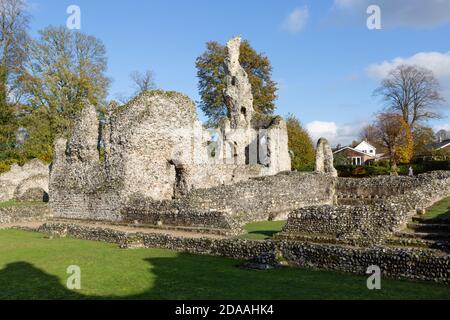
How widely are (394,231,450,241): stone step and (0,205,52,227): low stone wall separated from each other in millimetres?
18806

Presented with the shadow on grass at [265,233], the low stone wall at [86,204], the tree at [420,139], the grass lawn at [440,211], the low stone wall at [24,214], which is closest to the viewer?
the grass lawn at [440,211]

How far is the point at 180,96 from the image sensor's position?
2322 cm

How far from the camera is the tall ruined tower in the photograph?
125 feet

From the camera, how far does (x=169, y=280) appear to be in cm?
1014

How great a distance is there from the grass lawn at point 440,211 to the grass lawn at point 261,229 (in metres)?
5.41

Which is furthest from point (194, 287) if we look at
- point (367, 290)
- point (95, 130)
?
point (95, 130)

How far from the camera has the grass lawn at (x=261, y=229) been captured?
1591 centimetres

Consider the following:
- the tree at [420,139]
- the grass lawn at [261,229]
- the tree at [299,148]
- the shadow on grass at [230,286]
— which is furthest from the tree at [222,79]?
the shadow on grass at [230,286]

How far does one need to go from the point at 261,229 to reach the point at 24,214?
1345cm

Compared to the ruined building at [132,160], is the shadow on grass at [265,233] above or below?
below

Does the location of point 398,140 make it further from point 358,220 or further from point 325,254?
point 325,254

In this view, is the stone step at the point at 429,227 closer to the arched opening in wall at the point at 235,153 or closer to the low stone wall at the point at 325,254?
the low stone wall at the point at 325,254

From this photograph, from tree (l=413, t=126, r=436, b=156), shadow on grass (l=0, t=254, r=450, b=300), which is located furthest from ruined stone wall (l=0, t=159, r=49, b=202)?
tree (l=413, t=126, r=436, b=156)
